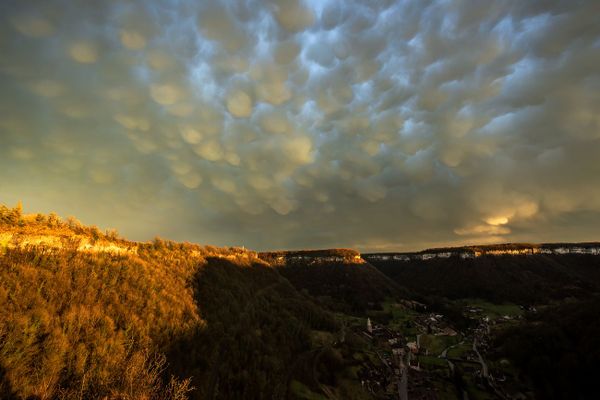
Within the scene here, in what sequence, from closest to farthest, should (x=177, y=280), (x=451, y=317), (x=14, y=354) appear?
(x=14, y=354) → (x=177, y=280) → (x=451, y=317)

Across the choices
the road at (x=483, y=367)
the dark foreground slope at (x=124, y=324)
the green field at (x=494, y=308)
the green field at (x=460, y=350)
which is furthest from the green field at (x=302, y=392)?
the green field at (x=494, y=308)

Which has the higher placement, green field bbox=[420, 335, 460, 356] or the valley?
the valley

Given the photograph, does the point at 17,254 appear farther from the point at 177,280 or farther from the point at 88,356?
the point at 177,280

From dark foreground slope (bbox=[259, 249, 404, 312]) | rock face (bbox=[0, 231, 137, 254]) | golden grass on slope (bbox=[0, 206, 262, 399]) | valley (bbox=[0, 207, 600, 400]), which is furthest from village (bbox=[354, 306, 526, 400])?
rock face (bbox=[0, 231, 137, 254])

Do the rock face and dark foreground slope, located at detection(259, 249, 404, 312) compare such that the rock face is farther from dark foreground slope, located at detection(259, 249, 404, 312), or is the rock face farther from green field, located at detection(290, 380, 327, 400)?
dark foreground slope, located at detection(259, 249, 404, 312)

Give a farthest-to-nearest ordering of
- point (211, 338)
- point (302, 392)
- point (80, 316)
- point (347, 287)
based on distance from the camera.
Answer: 1. point (347, 287)
2. point (302, 392)
3. point (211, 338)
4. point (80, 316)

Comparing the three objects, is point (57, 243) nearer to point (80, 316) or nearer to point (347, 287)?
point (80, 316)

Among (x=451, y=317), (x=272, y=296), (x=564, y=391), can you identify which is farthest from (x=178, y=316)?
(x=451, y=317)

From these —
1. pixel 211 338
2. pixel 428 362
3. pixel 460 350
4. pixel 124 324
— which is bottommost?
pixel 428 362

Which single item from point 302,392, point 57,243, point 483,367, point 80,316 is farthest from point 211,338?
point 483,367
